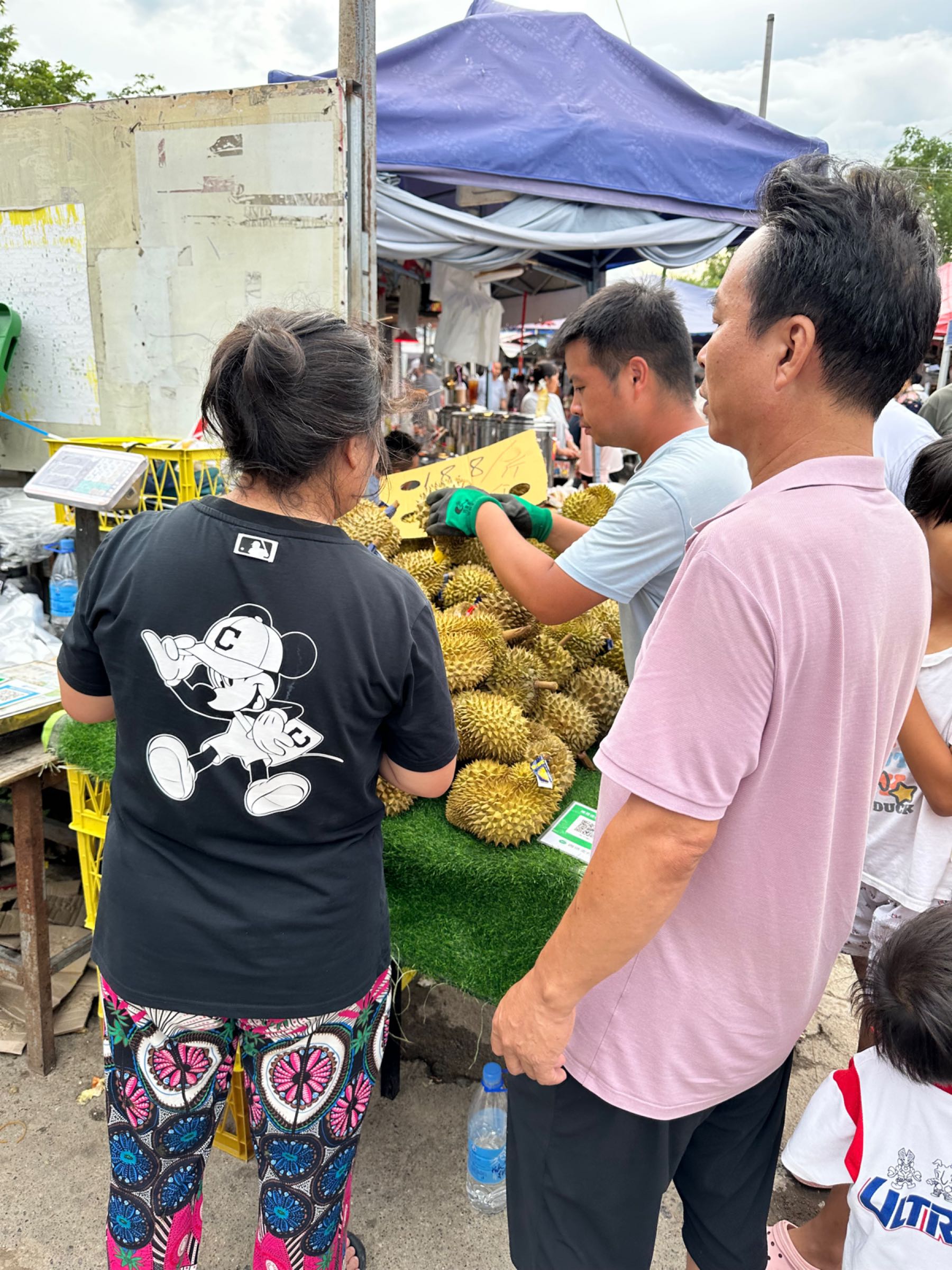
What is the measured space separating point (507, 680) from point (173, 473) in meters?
1.32

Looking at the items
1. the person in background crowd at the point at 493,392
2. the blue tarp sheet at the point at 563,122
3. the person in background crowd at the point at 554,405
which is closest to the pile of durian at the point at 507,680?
the blue tarp sheet at the point at 563,122

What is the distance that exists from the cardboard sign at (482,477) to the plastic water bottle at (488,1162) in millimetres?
1644

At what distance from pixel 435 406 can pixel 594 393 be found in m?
5.92

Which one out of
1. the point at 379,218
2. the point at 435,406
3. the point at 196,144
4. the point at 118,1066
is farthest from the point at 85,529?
the point at 435,406

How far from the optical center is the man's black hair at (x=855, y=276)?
34.7 inches

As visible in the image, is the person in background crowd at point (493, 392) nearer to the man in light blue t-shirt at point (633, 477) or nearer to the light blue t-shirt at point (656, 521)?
the man in light blue t-shirt at point (633, 477)

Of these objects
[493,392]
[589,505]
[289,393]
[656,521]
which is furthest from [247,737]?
[493,392]

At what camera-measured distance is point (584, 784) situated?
2137 millimetres

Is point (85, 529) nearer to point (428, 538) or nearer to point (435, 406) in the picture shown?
point (428, 538)

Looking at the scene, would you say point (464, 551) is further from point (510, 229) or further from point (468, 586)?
point (510, 229)

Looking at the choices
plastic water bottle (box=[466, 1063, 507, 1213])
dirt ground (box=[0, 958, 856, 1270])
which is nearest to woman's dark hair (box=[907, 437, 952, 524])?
plastic water bottle (box=[466, 1063, 507, 1213])

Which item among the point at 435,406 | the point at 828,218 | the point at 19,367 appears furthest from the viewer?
the point at 435,406

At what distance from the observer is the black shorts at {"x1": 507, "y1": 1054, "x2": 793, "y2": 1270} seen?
1.17m

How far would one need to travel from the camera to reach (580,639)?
2.39 m
